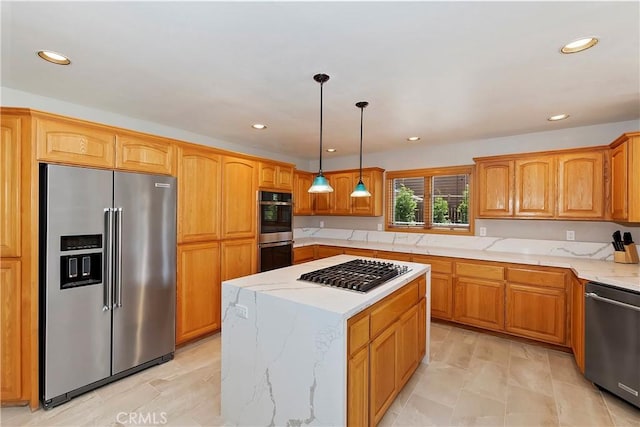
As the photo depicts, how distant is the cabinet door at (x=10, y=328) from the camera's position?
6.88ft

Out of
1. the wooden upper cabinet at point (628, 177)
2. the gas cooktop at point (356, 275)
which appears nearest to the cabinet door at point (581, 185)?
the wooden upper cabinet at point (628, 177)

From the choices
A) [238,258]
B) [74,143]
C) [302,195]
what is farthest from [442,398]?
[302,195]

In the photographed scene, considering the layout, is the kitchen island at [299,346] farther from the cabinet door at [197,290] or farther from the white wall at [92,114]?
the white wall at [92,114]

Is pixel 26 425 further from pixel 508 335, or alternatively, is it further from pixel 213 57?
pixel 508 335

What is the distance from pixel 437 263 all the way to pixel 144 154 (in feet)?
11.4

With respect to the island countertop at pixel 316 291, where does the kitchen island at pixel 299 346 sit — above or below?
below

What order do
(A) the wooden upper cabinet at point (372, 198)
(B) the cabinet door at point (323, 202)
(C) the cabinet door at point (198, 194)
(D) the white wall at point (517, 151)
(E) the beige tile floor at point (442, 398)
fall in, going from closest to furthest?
(E) the beige tile floor at point (442, 398) → (C) the cabinet door at point (198, 194) → (D) the white wall at point (517, 151) → (A) the wooden upper cabinet at point (372, 198) → (B) the cabinet door at point (323, 202)

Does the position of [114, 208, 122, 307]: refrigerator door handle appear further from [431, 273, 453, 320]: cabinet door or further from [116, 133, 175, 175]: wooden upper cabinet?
[431, 273, 453, 320]: cabinet door

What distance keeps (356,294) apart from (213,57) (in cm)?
180

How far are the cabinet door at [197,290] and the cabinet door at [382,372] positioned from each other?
208 centimetres

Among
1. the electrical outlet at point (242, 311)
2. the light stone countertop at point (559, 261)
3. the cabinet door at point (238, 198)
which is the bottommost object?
the electrical outlet at point (242, 311)

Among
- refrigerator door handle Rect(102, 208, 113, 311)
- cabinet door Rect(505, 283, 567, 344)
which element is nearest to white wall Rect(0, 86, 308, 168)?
refrigerator door handle Rect(102, 208, 113, 311)

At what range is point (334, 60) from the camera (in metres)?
2.00

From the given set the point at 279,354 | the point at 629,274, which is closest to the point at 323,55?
the point at 279,354
